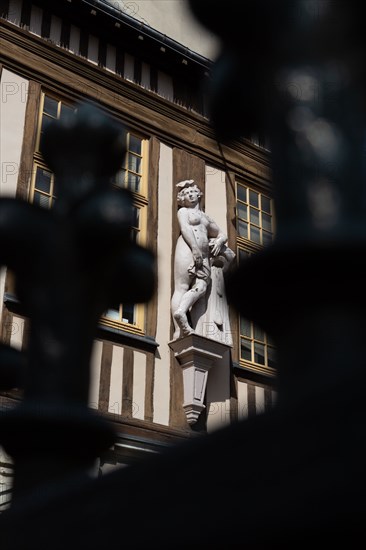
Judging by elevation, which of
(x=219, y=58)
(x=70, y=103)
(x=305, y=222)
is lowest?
(x=305, y=222)

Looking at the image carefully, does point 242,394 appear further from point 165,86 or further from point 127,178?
point 165,86

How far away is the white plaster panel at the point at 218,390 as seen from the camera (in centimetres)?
933

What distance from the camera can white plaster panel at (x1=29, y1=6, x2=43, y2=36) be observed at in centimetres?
984

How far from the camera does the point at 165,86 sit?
10992mm

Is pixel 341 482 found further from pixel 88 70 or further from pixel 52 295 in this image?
pixel 88 70

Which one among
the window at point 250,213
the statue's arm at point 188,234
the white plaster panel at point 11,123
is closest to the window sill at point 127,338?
the statue's arm at point 188,234

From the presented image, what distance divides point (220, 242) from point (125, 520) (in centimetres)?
935

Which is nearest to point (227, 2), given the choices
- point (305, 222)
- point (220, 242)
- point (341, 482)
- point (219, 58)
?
point (219, 58)

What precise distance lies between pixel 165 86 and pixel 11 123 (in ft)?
8.87

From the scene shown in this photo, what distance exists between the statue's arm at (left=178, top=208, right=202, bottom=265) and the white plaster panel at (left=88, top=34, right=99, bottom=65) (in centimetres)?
225

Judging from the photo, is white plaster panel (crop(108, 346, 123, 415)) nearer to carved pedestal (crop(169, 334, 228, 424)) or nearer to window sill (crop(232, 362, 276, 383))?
carved pedestal (crop(169, 334, 228, 424))

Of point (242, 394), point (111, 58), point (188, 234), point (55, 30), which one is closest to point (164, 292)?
point (188, 234)

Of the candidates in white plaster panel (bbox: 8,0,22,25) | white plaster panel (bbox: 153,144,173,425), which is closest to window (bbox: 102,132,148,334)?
white plaster panel (bbox: 153,144,173,425)

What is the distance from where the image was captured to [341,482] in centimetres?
56
